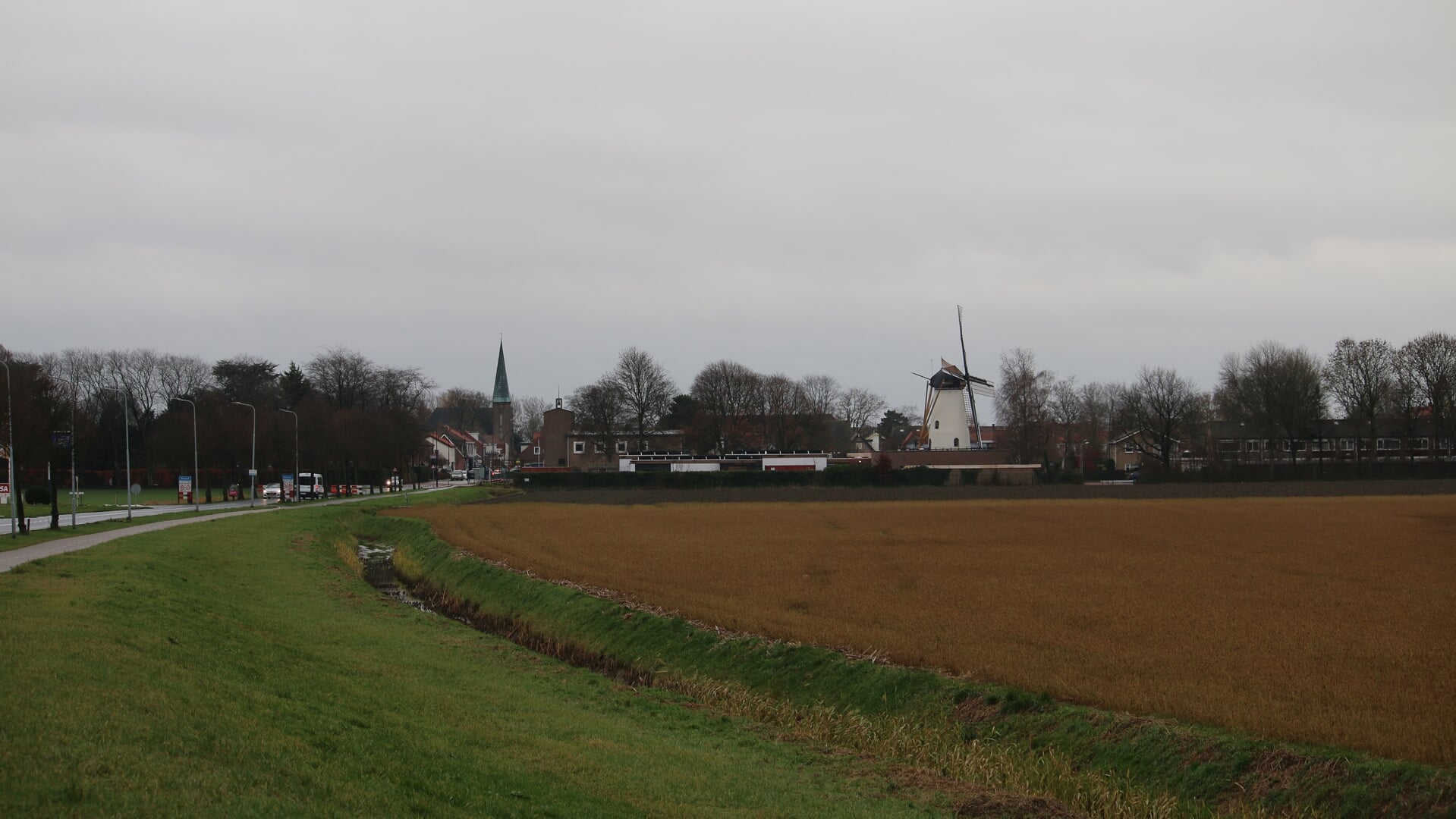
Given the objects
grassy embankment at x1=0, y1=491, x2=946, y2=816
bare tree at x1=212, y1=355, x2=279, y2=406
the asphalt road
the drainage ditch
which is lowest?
the drainage ditch

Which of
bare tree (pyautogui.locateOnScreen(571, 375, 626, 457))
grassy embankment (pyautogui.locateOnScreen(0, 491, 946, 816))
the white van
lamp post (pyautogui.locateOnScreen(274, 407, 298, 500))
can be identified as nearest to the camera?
grassy embankment (pyautogui.locateOnScreen(0, 491, 946, 816))

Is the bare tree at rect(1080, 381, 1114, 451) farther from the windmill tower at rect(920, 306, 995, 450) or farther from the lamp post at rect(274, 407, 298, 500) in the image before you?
the lamp post at rect(274, 407, 298, 500)

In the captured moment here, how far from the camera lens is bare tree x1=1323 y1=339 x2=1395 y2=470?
101688 mm

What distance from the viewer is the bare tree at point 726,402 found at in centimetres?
12762

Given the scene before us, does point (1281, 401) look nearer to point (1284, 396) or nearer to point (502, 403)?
point (1284, 396)

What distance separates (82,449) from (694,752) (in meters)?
42.1

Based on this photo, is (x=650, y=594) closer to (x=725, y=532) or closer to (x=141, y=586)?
(x=141, y=586)

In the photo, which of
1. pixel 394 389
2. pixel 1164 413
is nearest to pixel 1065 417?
pixel 1164 413

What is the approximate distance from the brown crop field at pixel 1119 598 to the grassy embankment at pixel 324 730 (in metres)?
4.85

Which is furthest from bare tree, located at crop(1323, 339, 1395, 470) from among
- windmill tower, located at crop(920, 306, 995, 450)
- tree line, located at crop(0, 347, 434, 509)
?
tree line, located at crop(0, 347, 434, 509)

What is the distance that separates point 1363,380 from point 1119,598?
311 feet

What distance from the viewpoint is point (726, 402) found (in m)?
130

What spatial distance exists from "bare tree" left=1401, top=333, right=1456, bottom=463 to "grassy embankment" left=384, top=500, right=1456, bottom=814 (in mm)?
78397

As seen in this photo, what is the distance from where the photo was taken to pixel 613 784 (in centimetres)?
1117
